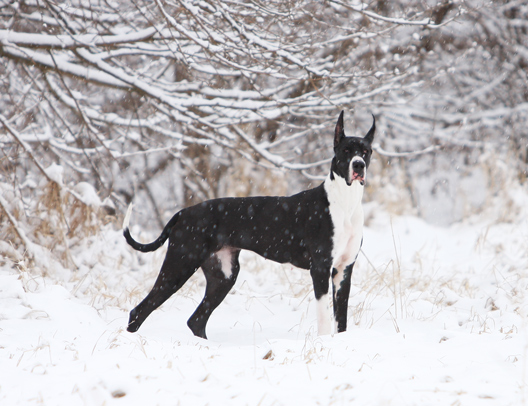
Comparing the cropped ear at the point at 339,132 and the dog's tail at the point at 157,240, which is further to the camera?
the dog's tail at the point at 157,240

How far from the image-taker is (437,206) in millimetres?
12305

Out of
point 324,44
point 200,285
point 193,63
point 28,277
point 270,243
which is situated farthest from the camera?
point 200,285

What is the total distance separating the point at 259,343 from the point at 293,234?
860mm

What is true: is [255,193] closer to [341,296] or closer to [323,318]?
[341,296]

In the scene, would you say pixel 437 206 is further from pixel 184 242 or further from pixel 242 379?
pixel 242 379

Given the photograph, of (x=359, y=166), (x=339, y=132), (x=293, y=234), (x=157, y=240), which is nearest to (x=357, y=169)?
(x=359, y=166)

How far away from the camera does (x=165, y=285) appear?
4.17m

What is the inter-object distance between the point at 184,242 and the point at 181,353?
1.24 m

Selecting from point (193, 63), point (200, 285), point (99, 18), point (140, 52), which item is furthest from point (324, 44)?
point (200, 285)

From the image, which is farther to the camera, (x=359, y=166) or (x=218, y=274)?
(x=218, y=274)

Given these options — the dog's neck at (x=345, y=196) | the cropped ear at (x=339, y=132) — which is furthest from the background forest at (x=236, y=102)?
the dog's neck at (x=345, y=196)

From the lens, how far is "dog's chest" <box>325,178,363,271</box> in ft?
12.8

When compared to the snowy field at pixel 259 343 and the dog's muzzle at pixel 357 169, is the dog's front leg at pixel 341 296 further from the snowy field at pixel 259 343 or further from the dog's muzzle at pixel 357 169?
the dog's muzzle at pixel 357 169

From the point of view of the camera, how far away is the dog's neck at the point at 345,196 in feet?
12.8
